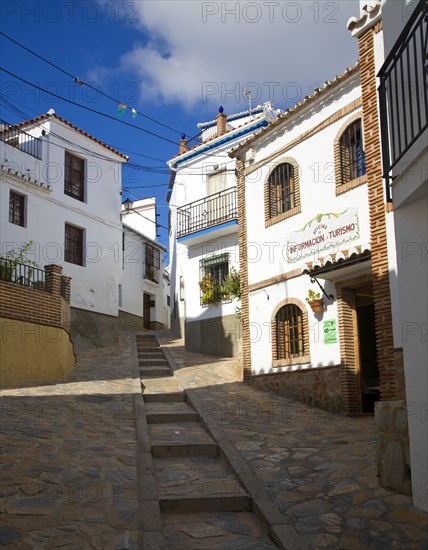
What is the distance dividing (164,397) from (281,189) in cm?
567

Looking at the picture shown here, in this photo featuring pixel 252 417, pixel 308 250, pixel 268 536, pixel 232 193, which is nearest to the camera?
pixel 268 536

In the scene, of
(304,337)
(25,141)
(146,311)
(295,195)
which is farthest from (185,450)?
(146,311)

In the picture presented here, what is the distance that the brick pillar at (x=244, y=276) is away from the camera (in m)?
14.5

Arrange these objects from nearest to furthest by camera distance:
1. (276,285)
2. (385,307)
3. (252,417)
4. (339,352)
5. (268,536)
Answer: (268,536) < (385,307) < (252,417) < (339,352) < (276,285)

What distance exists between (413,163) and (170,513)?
173 inches

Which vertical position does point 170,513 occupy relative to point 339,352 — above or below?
below

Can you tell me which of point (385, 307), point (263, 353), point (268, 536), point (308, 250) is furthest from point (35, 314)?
point (268, 536)

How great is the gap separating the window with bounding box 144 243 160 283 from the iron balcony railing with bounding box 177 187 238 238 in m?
8.51

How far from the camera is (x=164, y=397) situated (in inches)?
484

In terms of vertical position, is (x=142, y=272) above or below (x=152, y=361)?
above

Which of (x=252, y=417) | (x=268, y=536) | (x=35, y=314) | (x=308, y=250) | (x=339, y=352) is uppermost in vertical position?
(x=308, y=250)

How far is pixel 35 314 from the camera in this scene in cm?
1394

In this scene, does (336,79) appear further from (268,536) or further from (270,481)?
(268,536)

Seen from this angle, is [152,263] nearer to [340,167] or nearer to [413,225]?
[340,167]
